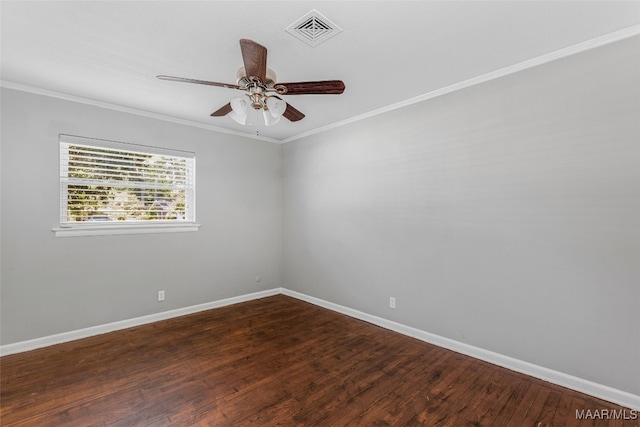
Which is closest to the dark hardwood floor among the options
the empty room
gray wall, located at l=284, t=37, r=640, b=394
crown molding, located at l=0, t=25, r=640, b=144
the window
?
the empty room

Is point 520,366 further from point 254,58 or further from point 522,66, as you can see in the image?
point 254,58

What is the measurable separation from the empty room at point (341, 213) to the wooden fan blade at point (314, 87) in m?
0.02

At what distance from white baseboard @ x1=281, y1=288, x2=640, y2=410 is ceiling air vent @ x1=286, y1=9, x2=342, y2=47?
2.87m

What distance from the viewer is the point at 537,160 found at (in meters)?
2.37

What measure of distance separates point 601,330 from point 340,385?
6.33 feet

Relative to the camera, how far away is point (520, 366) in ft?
7.97

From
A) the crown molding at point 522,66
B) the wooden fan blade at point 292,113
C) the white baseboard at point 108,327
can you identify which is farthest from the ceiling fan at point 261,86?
the white baseboard at point 108,327

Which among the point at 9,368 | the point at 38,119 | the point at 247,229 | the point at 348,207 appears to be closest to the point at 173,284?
the point at 247,229

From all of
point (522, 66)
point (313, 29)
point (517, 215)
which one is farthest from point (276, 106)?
point (517, 215)

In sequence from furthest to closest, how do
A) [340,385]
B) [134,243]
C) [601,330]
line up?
[134,243] < [340,385] < [601,330]

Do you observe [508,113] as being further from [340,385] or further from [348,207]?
[340,385]

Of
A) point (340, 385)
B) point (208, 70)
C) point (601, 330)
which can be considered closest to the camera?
point (601, 330)

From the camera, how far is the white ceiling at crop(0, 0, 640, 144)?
175 cm

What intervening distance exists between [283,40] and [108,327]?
3446 mm
